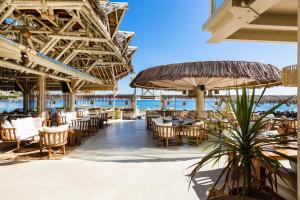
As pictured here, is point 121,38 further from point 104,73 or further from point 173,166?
point 173,166

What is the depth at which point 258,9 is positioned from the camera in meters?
2.10

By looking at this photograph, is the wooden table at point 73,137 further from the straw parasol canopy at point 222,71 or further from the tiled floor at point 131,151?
the straw parasol canopy at point 222,71

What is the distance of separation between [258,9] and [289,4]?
707mm

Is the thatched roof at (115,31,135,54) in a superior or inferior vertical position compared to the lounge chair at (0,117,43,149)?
superior

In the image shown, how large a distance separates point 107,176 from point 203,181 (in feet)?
5.85

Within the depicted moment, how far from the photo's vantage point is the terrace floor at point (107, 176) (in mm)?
3291

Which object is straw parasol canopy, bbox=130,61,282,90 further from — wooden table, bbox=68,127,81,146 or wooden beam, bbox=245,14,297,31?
wooden table, bbox=68,127,81,146

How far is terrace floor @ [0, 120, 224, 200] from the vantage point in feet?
10.8

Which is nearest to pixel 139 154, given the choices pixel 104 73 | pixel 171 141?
pixel 171 141

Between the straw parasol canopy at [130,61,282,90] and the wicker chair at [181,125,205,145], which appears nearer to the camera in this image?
the straw parasol canopy at [130,61,282,90]

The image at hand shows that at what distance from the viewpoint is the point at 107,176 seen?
13.3ft

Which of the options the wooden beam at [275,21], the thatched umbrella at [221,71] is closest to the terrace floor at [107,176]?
the thatched umbrella at [221,71]

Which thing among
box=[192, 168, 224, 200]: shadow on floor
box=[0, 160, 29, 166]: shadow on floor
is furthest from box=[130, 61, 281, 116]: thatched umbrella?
box=[0, 160, 29, 166]: shadow on floor

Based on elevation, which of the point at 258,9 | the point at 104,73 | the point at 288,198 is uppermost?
the point at 104,73
